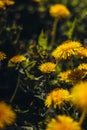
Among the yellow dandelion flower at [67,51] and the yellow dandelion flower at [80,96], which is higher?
the yellow dandelion flower at [67,51]

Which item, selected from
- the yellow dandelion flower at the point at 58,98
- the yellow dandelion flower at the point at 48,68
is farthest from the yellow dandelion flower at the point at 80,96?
→ the yellow dandelion flower at the point at 48,68

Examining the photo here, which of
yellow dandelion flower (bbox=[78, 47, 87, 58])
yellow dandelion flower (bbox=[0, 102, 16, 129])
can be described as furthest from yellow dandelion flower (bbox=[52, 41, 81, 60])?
yellow dandelion flower (bbox=[0, 102, 16, 129])

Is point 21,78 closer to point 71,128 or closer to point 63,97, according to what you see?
point 63,97

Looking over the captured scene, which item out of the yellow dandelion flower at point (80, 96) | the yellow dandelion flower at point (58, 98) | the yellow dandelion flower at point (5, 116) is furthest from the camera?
the yellow dandelion flower at point (58, 98)

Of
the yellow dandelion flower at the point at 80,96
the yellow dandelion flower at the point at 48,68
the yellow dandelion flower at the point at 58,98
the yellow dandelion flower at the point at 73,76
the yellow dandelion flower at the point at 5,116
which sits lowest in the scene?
the yellow dandelion flower at the point at 80,96

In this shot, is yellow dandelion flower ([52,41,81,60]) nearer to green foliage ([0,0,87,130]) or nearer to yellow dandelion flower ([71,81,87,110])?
green foliage ([0,0,87,130])

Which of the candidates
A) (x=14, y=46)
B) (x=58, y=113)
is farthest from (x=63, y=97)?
(x=14, y=46)

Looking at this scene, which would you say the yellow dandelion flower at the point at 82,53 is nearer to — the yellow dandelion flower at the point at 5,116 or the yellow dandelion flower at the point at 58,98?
the yellow dandelion flower at the point at 58,98

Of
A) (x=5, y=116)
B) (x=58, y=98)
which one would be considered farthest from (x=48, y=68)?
(x=5, y=116)

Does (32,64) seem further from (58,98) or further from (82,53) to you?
(58,98)

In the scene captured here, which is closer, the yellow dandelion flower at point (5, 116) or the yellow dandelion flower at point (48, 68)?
the yellow dandelion flower at point (5, 116)

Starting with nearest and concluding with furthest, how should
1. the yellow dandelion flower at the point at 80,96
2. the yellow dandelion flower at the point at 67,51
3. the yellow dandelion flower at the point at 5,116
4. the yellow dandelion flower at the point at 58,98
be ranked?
the yellow dandelion flower at the point at 80,96, the yellow dandelion flower at the point at 5,116, the yellow dandelion flower at the point at 58,98, the yellow dandelion flower at the point at 67,51
